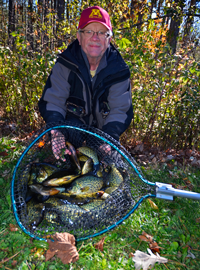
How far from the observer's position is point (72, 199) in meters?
1.92

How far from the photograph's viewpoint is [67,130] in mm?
2258

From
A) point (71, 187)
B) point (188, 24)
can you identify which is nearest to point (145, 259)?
point (71, 187)

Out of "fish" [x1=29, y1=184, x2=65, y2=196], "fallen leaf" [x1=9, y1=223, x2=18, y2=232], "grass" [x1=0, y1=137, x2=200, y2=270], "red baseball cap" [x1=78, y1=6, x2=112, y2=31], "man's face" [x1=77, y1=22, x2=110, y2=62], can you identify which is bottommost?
"grass" [x1=0, y1=137, x2=200, y2=270]

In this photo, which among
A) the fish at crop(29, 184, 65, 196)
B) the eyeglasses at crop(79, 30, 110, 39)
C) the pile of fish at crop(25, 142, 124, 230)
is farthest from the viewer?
the eyeglasses at crop(79, 30, 110, 39)

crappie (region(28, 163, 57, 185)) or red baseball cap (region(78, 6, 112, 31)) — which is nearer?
crappie (region(28, 163, 57, 185))

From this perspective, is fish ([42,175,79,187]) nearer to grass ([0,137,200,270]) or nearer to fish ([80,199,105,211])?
fish ([80,199,105,211])

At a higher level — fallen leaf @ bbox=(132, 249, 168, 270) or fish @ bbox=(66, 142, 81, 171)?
fish @ bbox=(66, 142, 81, 171)

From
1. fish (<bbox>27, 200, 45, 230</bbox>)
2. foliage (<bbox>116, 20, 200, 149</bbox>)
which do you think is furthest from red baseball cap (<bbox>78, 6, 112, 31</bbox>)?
fish (<bbox>27, 200, 45, 230</bbox>)

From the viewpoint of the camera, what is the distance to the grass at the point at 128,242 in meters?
1.59

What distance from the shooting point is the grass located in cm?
159

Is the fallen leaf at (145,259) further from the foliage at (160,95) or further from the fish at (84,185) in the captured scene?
the foliage at (160,95)

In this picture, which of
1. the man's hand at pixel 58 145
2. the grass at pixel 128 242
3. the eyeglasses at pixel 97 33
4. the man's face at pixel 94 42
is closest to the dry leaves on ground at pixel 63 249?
the grass at pixel 128 242

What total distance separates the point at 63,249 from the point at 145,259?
62cm

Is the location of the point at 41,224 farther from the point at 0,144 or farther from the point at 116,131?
the point at 0,144
